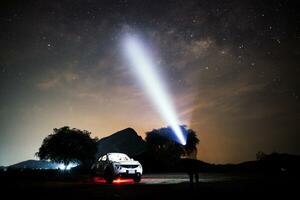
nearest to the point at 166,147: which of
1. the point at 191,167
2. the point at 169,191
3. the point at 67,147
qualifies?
the point at 67,147

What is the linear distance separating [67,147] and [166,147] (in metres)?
28.1

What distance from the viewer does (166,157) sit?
259 ft

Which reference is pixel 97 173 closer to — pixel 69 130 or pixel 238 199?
pixel 238 199

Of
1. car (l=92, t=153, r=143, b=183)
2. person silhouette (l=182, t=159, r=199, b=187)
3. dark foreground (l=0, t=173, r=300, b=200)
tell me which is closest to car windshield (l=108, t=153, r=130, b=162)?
car (l=92, t=153, r=143, b=183)

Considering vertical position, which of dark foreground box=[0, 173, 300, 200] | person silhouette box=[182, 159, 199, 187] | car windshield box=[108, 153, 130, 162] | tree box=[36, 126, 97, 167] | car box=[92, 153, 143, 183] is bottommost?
dark foreground box=[0, 173, 300, 200]

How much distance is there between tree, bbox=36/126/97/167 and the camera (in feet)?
195

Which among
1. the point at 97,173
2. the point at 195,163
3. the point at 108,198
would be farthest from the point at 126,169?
the point at 108,198

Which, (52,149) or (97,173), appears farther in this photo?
(52,149)

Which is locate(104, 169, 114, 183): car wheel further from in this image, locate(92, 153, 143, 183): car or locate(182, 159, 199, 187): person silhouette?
locate(182, 159, 199, 187): person silhouette

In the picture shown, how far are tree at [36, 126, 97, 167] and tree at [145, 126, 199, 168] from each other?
21084 mm

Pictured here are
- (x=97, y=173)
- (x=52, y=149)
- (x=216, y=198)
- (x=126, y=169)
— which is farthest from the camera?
(x=52, y=149)

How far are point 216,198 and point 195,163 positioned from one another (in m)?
6.22

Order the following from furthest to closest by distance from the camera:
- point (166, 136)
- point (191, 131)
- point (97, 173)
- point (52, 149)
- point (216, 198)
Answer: point (191, 131), point (166, 136), point (52, 149), point (97, 173), point (216, 198)

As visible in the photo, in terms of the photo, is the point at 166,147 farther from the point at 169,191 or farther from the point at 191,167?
the point at 169,191
